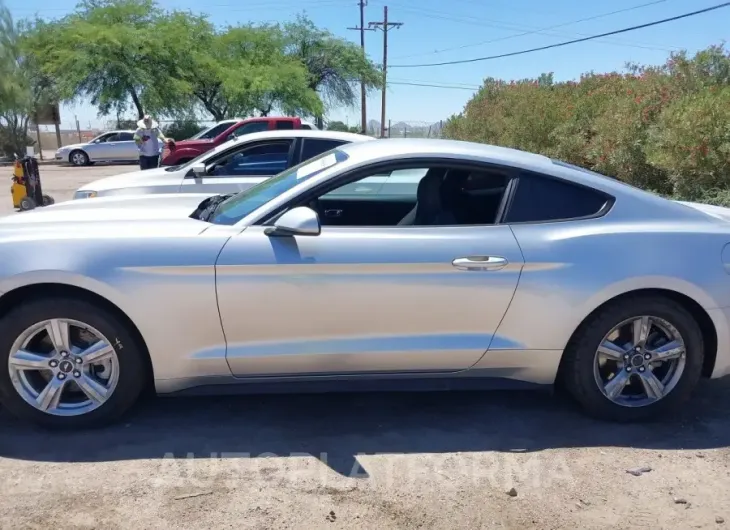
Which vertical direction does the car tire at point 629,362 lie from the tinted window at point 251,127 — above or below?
below

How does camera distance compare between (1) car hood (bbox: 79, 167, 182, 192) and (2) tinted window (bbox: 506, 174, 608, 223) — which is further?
(1) car hood (bbox: 79, 167, 182, 192)

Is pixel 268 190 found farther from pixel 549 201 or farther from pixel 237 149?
pixel 237 149

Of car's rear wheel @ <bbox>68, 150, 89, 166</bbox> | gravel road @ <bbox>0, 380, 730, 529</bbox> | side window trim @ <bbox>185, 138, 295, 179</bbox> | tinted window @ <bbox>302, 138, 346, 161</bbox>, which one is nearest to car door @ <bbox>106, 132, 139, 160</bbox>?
car's rear wheel @ <bbox>68, 150, 89, 166</bbox>

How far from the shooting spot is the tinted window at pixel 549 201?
11.8 feet

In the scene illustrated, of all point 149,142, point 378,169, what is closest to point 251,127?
point 149,142

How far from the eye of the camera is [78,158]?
28562 millimetres

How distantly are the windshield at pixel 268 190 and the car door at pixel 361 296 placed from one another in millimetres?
275

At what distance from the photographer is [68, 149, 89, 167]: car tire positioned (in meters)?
28.5

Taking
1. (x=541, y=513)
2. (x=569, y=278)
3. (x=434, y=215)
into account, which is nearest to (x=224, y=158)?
(x=434, y=215)

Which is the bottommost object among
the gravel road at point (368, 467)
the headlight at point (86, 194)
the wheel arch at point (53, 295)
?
the gravel road at point (368, 467)

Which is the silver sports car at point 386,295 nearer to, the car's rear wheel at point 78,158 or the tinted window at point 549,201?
the tinted window at point 549,201

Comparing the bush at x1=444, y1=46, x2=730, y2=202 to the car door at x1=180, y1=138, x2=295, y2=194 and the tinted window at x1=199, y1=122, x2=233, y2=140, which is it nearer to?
the car door at x1=180, y1=138, x2=295, y2=194

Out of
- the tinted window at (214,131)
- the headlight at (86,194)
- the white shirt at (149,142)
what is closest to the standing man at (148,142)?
the white shirt at (149,142)

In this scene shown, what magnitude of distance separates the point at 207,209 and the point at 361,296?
128 centimetres
